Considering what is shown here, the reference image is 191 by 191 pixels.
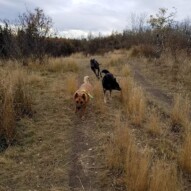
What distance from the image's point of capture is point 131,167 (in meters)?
5.00

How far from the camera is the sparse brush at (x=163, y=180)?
4574 millimetres

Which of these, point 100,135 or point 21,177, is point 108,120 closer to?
point 100,135

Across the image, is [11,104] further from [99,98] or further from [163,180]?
[163,180]

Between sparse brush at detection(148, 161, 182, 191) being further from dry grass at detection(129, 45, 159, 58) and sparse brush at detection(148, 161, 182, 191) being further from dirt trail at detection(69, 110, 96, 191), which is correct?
dry grass at detection(129, 45, 159, 58)

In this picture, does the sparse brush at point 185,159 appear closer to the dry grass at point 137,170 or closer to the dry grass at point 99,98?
the dry grass at point 137,170

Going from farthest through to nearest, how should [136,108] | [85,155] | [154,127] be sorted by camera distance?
[136,108]
[154,127]
[85,155]

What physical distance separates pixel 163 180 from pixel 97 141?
2035 millimetres

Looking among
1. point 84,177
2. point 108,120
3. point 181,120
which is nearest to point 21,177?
point 84,177

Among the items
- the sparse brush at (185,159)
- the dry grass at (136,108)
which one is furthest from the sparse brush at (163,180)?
the dry grass at (136,108)

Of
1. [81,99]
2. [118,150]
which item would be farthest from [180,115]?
[118,150]

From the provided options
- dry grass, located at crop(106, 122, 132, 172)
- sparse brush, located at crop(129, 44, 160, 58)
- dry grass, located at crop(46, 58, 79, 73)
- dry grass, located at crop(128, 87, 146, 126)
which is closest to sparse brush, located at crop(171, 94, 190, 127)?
dry grass, located at crop(128, 87, 146, 126)

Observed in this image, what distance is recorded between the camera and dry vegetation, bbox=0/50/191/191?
199 inches

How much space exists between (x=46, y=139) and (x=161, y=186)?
8.67 feet

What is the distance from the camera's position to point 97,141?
6453 millimetres
